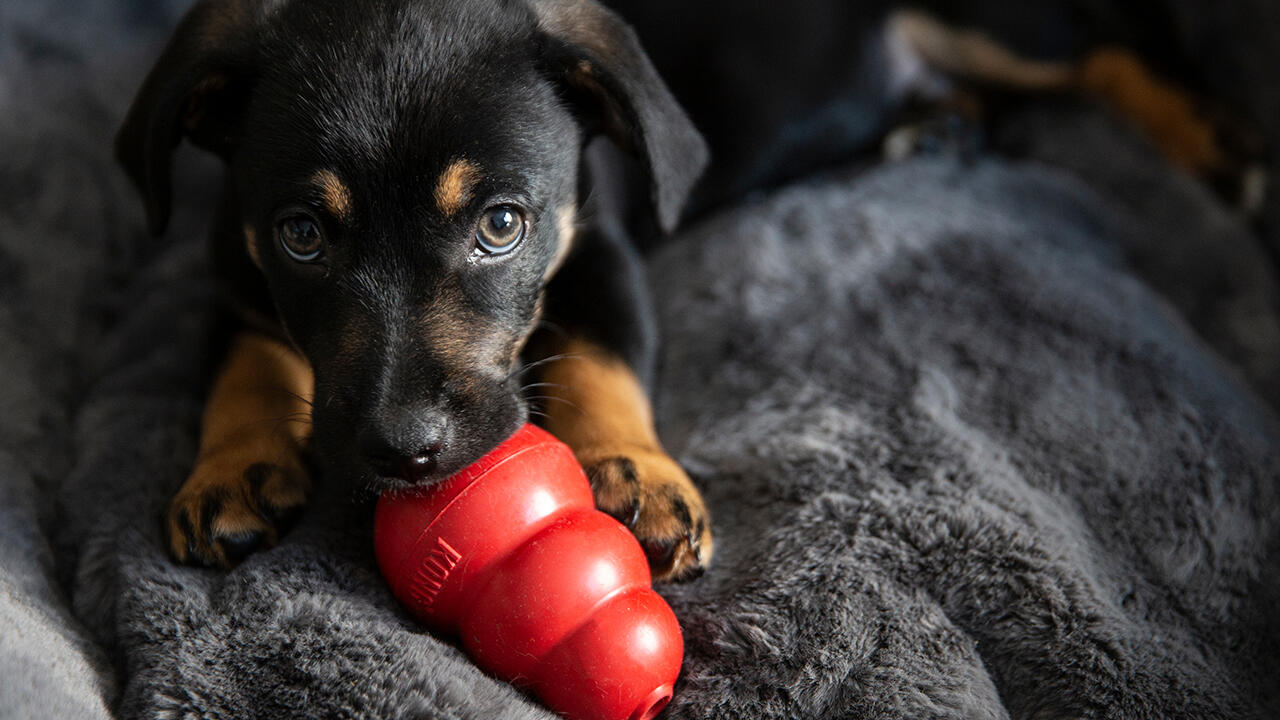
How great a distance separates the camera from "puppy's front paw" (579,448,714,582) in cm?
186

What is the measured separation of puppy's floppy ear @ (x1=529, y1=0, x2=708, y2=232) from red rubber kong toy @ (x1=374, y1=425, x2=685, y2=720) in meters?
0.67

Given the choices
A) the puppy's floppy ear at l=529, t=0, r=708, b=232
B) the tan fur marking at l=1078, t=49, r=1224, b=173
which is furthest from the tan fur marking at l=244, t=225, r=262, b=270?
the tan fur marking at l=1078, t=49, r=1224, b=173

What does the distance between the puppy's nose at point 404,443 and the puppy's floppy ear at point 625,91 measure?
71 cm

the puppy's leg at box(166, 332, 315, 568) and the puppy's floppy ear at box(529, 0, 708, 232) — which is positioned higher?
the puppy's floppy ear at box(529, 0, 708, 232)

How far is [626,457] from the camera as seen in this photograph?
195 cm

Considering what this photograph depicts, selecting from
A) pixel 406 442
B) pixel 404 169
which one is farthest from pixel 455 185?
pixel 406 442

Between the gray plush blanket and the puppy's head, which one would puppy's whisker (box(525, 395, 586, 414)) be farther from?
the gray plush blanket

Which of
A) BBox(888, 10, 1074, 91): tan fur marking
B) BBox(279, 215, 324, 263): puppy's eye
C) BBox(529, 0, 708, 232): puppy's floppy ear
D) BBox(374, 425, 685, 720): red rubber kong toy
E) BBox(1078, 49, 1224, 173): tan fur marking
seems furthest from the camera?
BBox(888, 10, 1074, 91): tan fur marking

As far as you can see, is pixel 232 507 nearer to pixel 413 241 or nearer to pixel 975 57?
pixel 413 241

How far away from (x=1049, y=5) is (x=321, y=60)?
2872 mm

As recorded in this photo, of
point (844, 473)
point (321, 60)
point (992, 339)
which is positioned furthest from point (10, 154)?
point (992, 339)

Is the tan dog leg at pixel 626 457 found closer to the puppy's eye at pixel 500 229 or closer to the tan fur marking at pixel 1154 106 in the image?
the puppy's eye at pixel 500 229

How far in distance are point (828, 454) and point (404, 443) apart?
0.89m

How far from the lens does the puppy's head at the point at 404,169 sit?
1.75 meters
